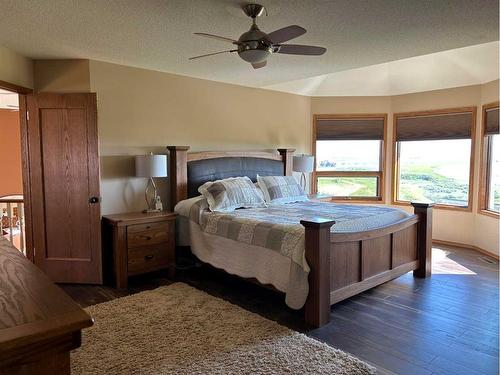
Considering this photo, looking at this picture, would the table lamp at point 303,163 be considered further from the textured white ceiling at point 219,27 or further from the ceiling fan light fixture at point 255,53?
Answer: the ceiling fan light fixture at point 255,53

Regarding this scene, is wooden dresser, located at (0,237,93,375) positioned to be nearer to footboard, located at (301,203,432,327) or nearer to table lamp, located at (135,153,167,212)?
footboard, located at (301,203,432,327)

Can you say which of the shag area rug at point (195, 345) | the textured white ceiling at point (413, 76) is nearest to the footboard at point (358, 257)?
the shag area rug at point (195, 345)

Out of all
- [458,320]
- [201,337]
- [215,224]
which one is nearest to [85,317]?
[201,337]

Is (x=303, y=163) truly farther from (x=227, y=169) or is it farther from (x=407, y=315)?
(x=407, y=315)

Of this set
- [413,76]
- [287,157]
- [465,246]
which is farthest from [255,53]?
[465,246]

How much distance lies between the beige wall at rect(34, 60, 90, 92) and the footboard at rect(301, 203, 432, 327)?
2.79m

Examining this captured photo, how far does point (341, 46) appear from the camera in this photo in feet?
11.5

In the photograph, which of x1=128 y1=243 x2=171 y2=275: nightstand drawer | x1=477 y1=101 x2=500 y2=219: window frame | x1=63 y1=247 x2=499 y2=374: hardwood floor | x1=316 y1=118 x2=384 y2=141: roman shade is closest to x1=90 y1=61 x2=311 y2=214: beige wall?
x1=128 y1=243 x2=171 y2=275: nightstand drawer

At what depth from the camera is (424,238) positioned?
13.7 feet

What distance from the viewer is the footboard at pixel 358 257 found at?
9.75ft

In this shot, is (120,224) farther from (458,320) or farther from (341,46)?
(458,320)

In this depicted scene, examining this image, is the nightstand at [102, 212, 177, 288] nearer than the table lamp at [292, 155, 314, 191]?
Yes

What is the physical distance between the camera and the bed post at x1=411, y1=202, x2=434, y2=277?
13.7 feet

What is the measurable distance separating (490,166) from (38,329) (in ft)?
19.2
